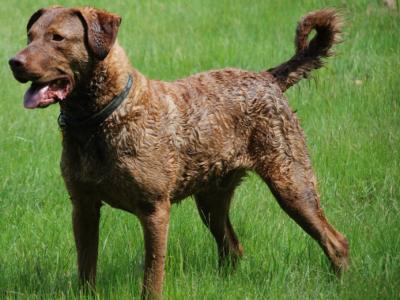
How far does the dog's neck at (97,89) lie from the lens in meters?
5.33

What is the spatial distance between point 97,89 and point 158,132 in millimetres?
486

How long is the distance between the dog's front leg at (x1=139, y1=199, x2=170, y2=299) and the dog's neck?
0.71 metres

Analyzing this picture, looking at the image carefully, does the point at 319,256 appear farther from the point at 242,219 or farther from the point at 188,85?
the point at 188,85

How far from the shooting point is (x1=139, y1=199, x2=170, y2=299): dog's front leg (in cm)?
542

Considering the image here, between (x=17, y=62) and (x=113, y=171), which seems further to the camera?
(x=113, y=171)

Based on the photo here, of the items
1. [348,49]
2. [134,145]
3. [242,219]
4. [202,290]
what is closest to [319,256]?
[242,219]

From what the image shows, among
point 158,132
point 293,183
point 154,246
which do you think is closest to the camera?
point 154,246

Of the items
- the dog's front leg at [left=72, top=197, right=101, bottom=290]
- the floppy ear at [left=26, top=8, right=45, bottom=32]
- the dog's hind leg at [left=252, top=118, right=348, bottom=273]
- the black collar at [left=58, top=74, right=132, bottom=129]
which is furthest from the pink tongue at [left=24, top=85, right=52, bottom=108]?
the dog's hind leg at [left=252, top=118, right=348, bottom=273]

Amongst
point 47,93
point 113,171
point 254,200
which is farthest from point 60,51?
point 254,200

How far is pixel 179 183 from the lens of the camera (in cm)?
573

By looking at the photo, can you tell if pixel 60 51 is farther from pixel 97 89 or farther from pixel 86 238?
pixel 86 238

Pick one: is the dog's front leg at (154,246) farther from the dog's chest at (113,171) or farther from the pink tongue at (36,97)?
the pink tongue at (36,97)

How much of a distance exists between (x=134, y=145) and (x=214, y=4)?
878 cm

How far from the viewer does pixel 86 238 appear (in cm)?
570
